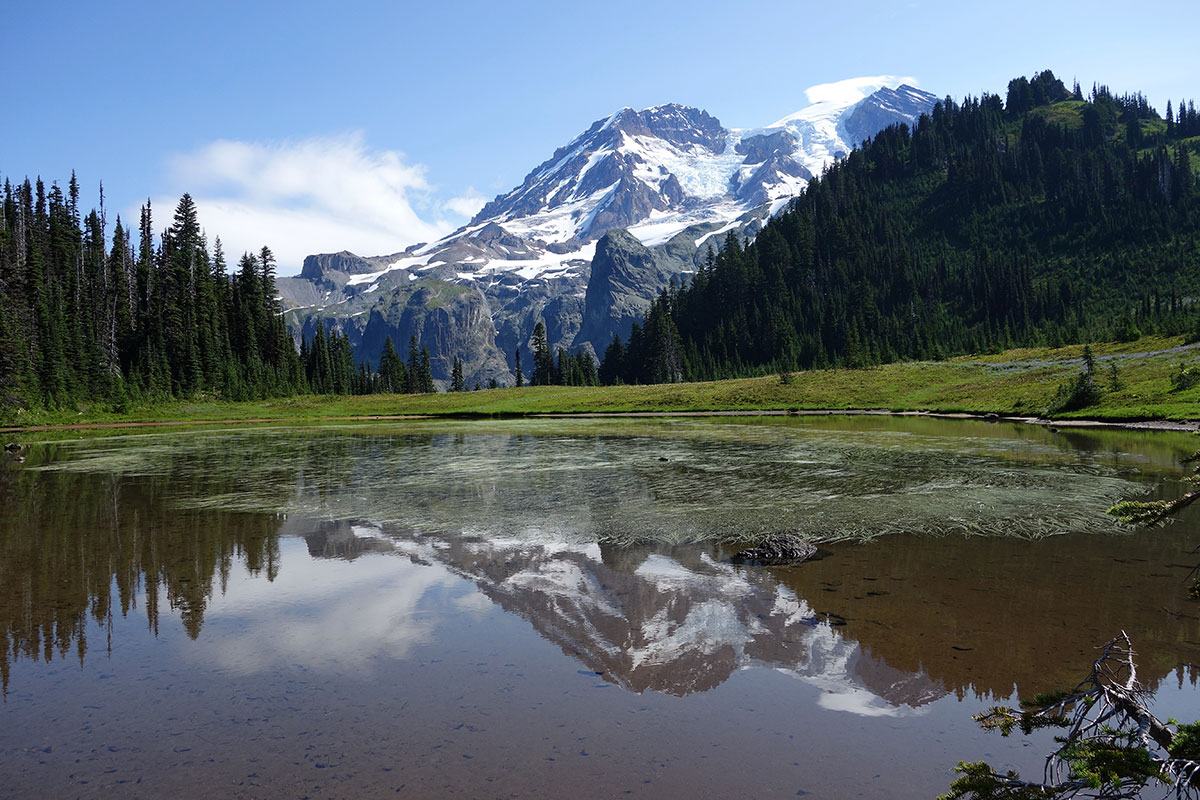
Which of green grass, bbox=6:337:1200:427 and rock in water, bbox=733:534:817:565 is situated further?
green grass, bbox=6:337:1200:427

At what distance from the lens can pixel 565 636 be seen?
11094 mm

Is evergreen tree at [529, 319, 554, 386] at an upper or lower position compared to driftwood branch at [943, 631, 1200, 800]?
upper

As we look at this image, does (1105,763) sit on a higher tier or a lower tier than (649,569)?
higher

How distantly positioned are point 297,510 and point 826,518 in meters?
17.5

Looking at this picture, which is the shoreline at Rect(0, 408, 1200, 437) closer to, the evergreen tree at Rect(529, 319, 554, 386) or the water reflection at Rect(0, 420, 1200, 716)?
the water reflection at Rect(0, 420, 1200, 716)

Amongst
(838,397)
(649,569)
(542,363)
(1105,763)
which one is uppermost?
(542,363)

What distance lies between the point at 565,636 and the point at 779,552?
21.0ft

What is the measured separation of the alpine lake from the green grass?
141 feet

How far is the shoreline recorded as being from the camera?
1944 inches

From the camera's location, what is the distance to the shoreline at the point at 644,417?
49.4 metres

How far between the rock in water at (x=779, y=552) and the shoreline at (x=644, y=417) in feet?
139

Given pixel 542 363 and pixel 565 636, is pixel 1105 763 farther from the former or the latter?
pixel 542 363

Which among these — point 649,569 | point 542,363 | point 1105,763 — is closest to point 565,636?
point 649,569

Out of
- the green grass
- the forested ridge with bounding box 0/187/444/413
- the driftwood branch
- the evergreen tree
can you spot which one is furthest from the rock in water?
the evergreen tree
